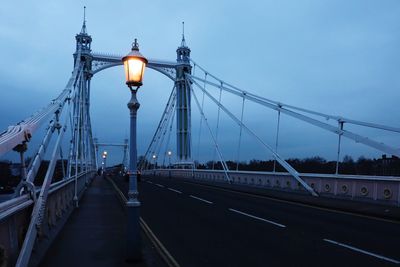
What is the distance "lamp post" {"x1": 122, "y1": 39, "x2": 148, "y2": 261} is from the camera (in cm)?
853

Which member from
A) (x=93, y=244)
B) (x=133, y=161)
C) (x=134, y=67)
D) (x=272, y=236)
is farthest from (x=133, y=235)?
(x=272, y=236)

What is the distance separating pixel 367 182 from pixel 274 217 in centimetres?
533

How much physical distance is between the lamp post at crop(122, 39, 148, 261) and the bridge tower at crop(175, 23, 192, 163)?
47626 millimetres

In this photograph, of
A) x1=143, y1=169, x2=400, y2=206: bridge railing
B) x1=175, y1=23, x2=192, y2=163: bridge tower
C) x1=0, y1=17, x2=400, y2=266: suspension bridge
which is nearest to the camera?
x1=0, y1=17, x2=400, y2=266: suspension bridge

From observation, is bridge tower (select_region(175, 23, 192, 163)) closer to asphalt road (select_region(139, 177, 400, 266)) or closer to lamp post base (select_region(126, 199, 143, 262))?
asphalt road (select_region(139, 177, 400, 266))

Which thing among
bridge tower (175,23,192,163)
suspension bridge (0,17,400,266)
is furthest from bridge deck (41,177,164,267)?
bridge tower (175,23,192,163)

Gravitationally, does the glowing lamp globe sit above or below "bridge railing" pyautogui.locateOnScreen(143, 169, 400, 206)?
above

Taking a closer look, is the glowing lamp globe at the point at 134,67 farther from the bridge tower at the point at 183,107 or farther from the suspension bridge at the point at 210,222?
the bridge tower at the point at 183,107

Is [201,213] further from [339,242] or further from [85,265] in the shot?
[85,265]

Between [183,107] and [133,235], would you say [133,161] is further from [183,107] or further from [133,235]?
[183,107]

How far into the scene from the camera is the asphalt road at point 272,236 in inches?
356

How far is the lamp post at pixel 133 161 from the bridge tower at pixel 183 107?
156 feet

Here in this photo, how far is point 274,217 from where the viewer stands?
15688mm

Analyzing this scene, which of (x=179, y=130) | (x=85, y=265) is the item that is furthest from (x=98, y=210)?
(x=179, y=130)
